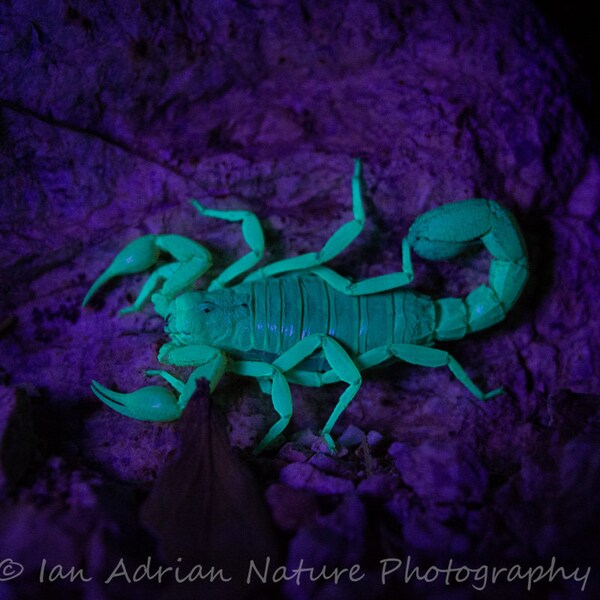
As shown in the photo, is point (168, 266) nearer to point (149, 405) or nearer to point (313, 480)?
point (149, 405)

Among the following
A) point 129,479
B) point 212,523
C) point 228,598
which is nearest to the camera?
point 228,598

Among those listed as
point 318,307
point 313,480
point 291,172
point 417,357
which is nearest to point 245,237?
point 291,172

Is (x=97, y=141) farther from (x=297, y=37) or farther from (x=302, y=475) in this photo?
(x=302, y=475)

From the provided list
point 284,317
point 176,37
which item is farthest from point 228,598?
point 176,37

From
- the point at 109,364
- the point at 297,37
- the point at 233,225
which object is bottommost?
the point at 109,364

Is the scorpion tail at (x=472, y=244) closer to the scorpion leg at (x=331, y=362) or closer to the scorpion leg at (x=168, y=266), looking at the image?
the scorpion leg at (x=331, y=362)

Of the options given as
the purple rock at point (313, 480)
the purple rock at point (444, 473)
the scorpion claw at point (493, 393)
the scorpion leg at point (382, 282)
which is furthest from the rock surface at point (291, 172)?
the purple rock at point (444, 473)

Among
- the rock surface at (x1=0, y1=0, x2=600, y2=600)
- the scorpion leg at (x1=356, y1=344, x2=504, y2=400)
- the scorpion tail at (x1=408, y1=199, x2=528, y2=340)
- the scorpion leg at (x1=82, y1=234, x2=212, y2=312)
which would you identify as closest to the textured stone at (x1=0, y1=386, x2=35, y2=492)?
the rock surface at (x1=0, y1=0, x2=600, y2=600)

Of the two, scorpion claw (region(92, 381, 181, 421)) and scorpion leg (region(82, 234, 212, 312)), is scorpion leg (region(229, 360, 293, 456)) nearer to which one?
scorpion claw (region(92, 381, 181, 421))
